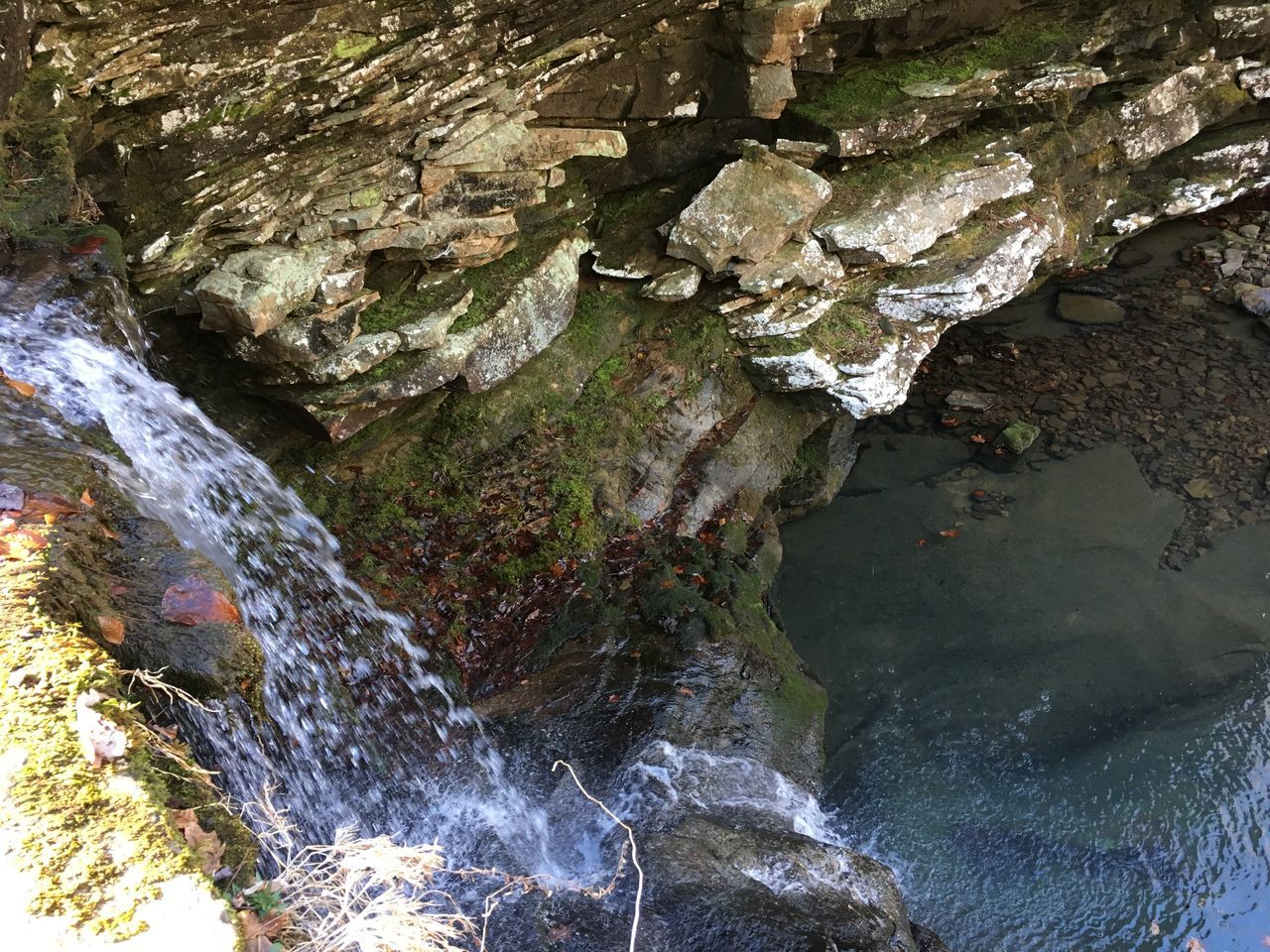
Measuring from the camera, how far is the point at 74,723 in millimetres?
2352

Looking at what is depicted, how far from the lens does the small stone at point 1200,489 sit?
869 cm

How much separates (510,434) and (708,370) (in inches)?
81.2

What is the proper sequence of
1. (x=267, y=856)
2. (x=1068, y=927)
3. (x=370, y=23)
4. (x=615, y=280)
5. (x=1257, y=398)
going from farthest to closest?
1. (x=1257, y=398)
2. (x=615, y=280)
3. (x=1068, y=927)
4. (x=370, y=23)
5. (x=267, y=856)

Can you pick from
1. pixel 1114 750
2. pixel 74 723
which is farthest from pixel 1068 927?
pixel 74 723

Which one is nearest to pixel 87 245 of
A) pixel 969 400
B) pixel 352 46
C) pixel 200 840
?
pixel 352 46

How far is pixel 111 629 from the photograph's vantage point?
9.16 feet

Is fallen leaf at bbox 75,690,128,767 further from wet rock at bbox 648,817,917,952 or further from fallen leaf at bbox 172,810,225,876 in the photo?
wet rock at bbox 648,817,917,952

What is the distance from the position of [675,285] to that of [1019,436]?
4.22 m

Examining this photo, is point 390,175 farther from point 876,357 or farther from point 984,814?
point 984,814

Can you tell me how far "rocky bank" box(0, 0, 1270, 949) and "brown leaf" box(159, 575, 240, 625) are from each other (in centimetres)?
237

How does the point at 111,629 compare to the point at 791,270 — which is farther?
the point at 791,270

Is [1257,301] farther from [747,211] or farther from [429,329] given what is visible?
[429,329]

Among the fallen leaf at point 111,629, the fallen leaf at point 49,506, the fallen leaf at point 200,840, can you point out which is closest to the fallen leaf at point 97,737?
the fallen leaf at point 200,840

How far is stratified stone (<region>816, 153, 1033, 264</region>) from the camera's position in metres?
8.12
